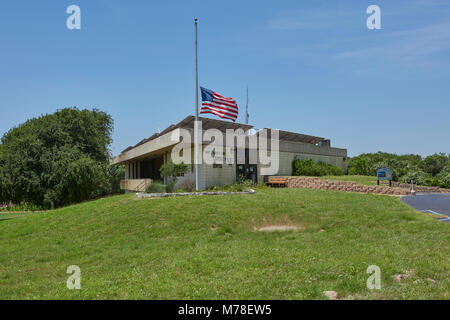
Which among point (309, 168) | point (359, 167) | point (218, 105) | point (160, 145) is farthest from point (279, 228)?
point (359, 167)

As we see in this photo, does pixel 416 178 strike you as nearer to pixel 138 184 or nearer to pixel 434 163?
pixel 434 163

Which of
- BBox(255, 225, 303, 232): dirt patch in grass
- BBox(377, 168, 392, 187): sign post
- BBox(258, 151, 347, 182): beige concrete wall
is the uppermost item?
BBox(258, 151, 347, 182): beige concrete wall

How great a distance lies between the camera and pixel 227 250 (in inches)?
328

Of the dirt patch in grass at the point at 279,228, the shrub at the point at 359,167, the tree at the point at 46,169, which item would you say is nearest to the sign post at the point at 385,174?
the dirt patch in grass at the point at 279,228

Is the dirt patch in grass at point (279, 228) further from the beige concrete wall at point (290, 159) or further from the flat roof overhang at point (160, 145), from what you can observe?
the beige concrete wall at point (290, 159)

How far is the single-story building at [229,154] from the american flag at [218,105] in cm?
289

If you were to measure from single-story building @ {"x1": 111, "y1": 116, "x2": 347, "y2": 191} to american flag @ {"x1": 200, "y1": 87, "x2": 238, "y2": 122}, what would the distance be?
289cm

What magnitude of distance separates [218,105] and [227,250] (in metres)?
12.9

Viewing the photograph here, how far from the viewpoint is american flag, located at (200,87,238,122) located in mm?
19375

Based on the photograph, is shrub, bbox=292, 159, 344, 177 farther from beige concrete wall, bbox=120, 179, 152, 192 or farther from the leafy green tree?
the leafy green tree

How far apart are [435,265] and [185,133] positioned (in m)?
17.7

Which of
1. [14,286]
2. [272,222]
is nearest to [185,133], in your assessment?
[272,222]

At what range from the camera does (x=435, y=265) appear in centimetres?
604

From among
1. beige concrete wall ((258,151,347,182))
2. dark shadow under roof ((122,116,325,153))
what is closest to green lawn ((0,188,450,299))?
dark shadow under roof ((122,116,325,153))
